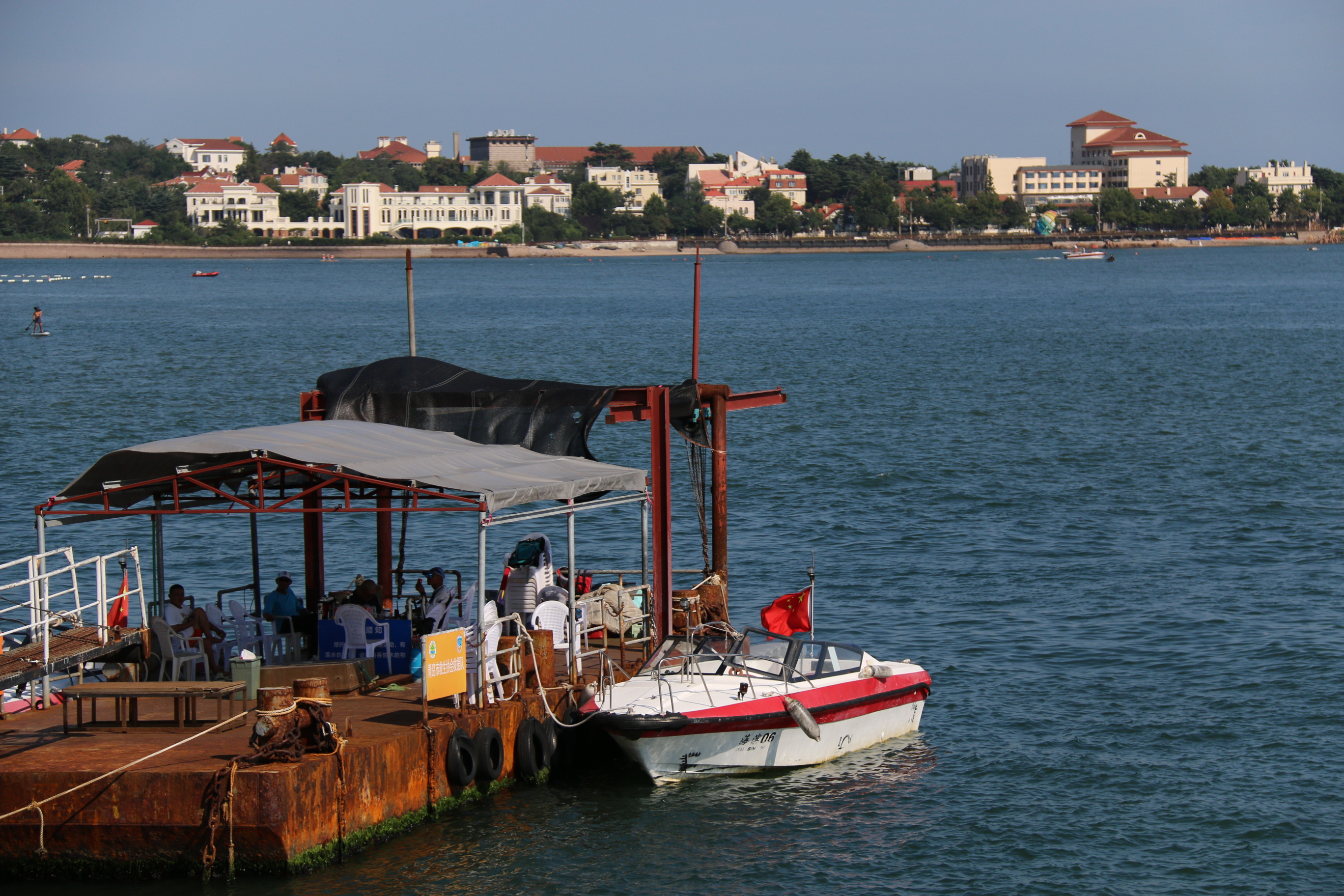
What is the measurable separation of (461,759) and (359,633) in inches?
99.9

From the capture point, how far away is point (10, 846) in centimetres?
1280

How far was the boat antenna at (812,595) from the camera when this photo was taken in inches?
704

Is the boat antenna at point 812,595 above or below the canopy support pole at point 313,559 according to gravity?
below

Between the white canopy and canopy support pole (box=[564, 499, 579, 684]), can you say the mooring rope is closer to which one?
the white canopy

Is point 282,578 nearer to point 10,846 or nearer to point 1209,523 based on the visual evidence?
point 10,846

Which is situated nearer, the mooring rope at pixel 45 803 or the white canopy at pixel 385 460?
the mooring rope at pixel 45 803

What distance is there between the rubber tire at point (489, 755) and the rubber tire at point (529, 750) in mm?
386

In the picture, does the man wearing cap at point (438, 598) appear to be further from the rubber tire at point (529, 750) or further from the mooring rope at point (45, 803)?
the mooring rope at point (45, 803)

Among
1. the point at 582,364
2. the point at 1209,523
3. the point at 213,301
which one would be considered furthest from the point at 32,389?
the point at 213,301

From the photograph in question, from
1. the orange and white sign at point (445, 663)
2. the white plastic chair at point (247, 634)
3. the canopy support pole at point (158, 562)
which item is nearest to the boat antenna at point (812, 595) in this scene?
the orange and white sign at point (445, 663)

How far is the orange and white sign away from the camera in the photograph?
564 inches

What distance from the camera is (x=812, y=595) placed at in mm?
18625

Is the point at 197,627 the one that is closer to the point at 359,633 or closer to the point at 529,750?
the point at 359,633

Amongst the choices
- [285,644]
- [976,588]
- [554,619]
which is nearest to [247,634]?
[285,644]
